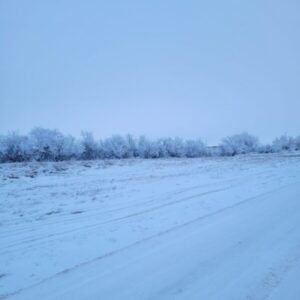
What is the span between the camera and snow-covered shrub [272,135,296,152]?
111 metres

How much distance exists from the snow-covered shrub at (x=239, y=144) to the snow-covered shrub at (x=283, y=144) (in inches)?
498

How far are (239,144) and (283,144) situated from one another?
30181mm

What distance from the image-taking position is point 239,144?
326 feet

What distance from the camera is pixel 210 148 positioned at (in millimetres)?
104375

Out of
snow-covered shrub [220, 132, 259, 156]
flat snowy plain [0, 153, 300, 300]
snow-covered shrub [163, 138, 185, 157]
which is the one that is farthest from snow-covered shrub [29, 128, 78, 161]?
snow-covered shrub [220, 132, 259, 156]

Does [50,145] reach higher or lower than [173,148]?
higher

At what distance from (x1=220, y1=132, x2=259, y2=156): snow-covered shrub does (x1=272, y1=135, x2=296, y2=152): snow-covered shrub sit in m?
12.7

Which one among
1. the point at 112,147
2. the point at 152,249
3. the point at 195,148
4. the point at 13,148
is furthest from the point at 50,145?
the point at 152,249

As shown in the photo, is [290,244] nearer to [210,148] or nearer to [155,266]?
[155,266]

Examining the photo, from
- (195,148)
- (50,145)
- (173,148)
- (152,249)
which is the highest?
(50,145)

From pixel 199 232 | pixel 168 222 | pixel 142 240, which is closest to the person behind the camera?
pixel 142 240

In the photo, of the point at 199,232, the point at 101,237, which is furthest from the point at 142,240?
the point at 199,232

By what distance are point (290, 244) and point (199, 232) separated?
2.27m

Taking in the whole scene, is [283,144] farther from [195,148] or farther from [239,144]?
[195,148]
